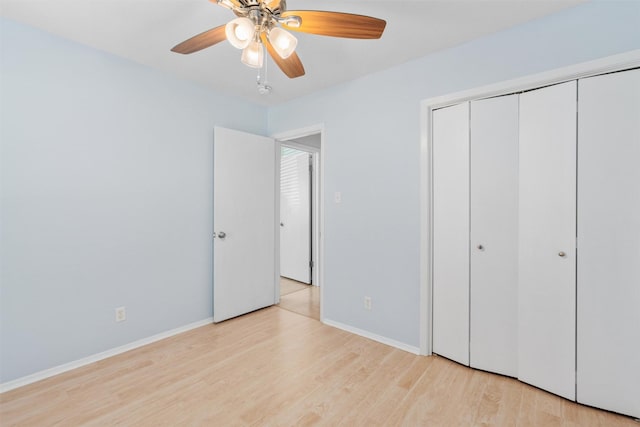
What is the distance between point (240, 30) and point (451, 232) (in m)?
1.93

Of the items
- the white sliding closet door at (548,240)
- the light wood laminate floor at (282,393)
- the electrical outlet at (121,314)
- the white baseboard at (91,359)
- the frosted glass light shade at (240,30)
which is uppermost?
the frosted glass light shade at (240,30)

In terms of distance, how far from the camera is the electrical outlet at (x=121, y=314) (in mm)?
2410

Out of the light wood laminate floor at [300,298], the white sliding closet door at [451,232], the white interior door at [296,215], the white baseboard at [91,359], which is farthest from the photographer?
the white interior door at [296,215]

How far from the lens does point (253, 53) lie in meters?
1.56

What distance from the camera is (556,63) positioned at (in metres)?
1.84

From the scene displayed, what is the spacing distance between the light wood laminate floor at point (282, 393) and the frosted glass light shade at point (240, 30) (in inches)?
78.3

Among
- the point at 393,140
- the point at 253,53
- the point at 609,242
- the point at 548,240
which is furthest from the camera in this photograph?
the point at 393,140

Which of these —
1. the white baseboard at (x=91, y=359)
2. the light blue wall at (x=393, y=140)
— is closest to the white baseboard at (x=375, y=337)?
the light blue wall at (x=393, y=140)

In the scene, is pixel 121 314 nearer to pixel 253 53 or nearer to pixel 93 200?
pixel 93 200

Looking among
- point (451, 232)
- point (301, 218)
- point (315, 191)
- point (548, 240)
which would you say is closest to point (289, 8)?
point (451, 232)

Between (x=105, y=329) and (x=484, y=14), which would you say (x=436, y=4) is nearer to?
(x=484, y=14)

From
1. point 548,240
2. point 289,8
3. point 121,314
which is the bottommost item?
point 121,314

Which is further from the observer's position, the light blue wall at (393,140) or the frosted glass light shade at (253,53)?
the light blue wall at (393,140)

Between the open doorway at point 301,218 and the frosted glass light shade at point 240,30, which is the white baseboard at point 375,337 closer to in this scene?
the open doorway at point 301,218
